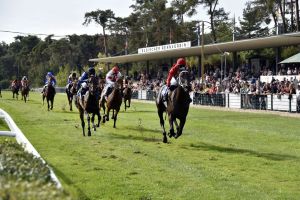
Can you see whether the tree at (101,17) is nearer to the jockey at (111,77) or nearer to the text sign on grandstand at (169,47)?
the text sign on grandstand at (169,47)

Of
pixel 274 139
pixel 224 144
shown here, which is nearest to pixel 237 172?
pixel 224 144

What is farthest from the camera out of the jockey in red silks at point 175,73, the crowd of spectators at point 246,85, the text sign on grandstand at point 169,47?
the text sign on grandstand at point 169,47

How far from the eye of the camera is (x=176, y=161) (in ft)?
38.0

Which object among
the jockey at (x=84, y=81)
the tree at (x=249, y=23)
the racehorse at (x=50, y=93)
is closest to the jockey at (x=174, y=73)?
the jockey at (x=84, y=81)

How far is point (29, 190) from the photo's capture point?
4.01 m

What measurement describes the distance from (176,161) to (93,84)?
Result: 640cm

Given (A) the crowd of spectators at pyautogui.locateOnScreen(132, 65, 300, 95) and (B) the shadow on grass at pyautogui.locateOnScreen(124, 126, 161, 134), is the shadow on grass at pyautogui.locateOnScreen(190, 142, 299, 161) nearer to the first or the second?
(B) the shadow on grass at pyautogui.locateOnScreen(124, 126, 161, 134)

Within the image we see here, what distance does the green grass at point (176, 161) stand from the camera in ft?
28.3

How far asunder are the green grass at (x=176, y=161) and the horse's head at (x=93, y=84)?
4.83 feet

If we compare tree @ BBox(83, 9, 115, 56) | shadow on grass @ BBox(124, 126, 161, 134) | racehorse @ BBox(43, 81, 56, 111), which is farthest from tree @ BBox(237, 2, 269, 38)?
shadow on grass @ BBox(124, 126, 161, 134)

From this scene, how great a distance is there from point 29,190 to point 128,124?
1705 cm

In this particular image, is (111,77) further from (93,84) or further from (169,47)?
(169,47)

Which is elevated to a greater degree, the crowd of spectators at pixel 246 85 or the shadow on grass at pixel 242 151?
the crowd of spectators at pixel 246 85

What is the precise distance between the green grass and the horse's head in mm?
1471
